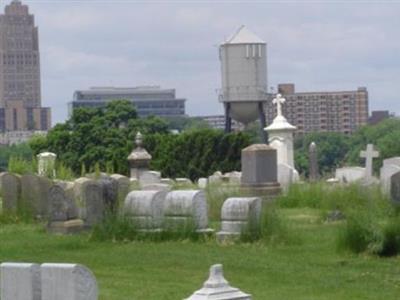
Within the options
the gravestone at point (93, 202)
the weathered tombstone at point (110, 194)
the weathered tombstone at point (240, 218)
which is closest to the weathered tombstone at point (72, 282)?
the weathered tombstone at point (240, 218)

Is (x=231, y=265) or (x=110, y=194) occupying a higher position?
(x=110, y=194)

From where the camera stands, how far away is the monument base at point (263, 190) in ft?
107

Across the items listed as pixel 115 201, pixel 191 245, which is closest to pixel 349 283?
pixel 191 245

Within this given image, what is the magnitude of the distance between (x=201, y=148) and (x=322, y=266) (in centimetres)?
5062

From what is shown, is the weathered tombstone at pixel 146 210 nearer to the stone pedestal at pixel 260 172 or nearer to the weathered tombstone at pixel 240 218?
the weathered tombstone at pixel 240 218

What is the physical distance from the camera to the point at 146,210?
24625 mm

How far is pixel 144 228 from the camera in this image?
2442 cm

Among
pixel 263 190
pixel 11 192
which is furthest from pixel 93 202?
pixel 263 190

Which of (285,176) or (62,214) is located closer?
(62,214)

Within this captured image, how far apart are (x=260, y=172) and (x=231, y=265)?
1382cm

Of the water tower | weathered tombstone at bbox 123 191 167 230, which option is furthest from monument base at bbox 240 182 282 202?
the water tower

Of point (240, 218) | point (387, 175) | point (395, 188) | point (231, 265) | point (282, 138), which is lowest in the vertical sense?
point (231, 265)

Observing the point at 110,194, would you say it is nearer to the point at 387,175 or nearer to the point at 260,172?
the point at 260,172

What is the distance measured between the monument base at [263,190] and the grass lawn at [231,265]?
21.8 ft
